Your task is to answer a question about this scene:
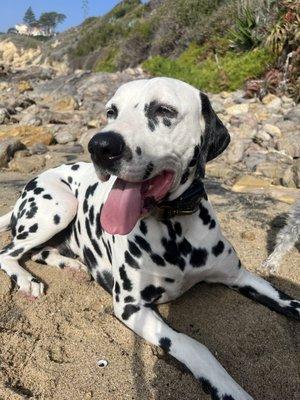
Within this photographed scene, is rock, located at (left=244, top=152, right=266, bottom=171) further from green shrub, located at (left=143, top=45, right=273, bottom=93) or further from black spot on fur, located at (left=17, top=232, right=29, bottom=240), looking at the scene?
green shrub, located at (left=143, top=45, right=273, bottom=93)

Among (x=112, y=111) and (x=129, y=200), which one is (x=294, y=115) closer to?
(x=112, y=111)

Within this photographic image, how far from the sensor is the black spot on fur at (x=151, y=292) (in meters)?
3.26

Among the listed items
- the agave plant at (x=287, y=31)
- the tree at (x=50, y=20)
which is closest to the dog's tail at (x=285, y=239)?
the agave plant at (x=287, y=31)

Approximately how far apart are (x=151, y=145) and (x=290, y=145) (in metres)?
5.54

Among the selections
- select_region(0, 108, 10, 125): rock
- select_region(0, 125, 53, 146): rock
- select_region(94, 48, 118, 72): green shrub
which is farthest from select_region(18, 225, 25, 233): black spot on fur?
select_region(94, 48, 118, 72): green shrub

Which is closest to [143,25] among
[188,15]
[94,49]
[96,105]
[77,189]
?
[188,15]

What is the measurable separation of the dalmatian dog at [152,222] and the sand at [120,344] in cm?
11

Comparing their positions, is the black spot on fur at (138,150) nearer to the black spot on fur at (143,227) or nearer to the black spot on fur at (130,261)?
the black spot on fur at (143,227)

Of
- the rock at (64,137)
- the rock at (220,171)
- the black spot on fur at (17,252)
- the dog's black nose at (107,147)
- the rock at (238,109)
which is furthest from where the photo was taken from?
the rock at (238,109)

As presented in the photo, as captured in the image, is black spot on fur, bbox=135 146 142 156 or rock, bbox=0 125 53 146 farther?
rock, bbox=0 125 53 146

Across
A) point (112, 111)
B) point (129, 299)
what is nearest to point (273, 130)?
point (112, 111)

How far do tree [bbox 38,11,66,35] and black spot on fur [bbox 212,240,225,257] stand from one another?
5047 inches

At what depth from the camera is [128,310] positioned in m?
3.25

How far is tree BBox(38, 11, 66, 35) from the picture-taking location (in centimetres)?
12088
